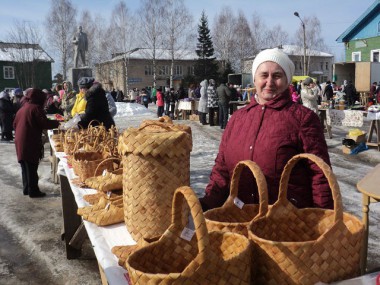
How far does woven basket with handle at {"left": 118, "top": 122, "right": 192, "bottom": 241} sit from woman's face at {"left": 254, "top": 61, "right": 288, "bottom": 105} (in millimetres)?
455

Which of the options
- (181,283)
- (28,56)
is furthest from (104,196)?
(28,56)

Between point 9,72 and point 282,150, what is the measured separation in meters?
46.3

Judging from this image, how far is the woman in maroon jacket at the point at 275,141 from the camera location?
1.80 meters

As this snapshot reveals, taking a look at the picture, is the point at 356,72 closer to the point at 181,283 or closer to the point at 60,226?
the point at 60,226

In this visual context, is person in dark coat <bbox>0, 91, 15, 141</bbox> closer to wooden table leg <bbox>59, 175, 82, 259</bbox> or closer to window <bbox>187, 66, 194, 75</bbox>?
wooden table leg <bbox>59, 175, 82, 259</bbox>

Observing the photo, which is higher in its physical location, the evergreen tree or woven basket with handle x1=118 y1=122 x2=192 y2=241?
the evergreen tree

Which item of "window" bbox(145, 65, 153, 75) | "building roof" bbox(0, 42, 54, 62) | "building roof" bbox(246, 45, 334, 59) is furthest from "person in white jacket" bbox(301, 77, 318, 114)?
"window" bbox(145, 65, 153, 75)

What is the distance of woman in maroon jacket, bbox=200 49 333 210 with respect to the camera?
5.92 ft

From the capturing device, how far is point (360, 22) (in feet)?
77.2

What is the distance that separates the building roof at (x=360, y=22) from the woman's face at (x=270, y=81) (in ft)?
79.0

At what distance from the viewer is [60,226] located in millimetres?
4781

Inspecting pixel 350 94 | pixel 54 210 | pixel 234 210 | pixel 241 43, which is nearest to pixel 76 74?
pixel 54 210

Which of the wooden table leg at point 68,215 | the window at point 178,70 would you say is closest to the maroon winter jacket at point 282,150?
the wooden table leg at point 68,215

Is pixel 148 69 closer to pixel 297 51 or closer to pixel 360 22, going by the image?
pixel 297 51
